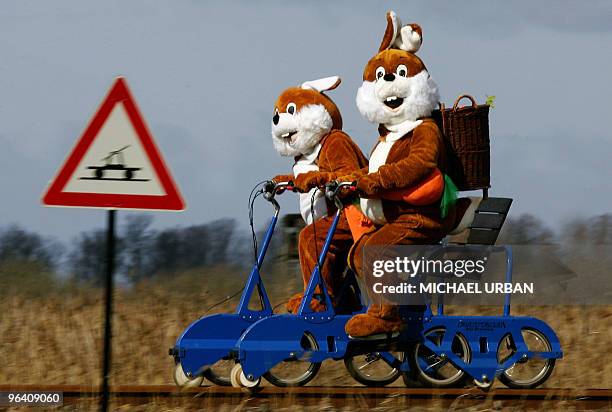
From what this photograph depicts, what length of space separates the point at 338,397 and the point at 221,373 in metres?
1.30

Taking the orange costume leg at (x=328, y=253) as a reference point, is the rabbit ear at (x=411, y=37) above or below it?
above

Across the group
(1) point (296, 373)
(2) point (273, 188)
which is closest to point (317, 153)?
(2) point (273, 188)

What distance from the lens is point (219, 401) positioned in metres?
9.05

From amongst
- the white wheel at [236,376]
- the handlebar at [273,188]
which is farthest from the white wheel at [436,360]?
the handlebar at [273,188]

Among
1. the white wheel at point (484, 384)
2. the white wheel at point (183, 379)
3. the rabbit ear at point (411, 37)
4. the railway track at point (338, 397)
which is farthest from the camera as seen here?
the rabbit ear at point (411, 37)

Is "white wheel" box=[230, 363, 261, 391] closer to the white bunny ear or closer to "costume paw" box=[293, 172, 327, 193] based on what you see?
"costume paw" box=[293, 172, 327, 193]

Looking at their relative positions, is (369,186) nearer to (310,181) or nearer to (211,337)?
(310,181)

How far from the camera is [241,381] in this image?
922 cm

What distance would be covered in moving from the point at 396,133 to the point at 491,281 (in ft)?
3.87

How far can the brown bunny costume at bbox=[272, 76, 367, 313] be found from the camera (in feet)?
32.1

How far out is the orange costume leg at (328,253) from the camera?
32.1 feet

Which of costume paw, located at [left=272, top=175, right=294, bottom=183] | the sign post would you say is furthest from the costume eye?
the sign post

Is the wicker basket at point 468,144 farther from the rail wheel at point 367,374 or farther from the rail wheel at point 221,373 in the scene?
the rail wheel at point 221,373

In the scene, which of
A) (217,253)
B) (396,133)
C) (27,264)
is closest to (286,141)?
(396,133)
